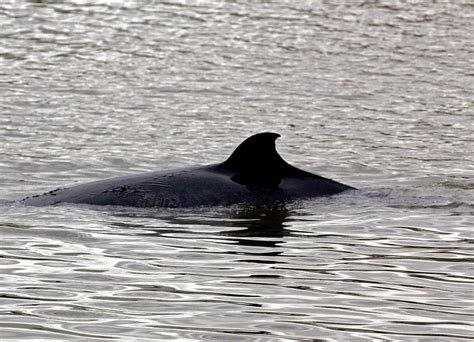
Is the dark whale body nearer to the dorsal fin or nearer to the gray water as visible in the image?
the dorsal fin

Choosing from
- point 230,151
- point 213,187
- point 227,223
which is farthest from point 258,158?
point 230,151

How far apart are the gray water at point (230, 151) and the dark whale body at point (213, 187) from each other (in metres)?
0.17

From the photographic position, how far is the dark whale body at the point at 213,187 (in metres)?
11.5

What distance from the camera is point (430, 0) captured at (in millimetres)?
28500

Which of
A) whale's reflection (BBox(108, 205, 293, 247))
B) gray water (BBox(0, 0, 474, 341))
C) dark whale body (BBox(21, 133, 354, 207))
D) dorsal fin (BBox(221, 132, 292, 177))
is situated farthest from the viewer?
dark whale body (BBox(21, 133, 354, 207))

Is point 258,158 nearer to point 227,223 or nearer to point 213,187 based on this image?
point 213,187

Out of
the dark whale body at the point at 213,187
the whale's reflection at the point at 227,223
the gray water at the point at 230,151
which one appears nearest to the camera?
the gray water at the point at 230,151

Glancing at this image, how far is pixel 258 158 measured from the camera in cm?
1132

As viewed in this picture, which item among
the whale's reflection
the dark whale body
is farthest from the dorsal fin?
the whale's reflection

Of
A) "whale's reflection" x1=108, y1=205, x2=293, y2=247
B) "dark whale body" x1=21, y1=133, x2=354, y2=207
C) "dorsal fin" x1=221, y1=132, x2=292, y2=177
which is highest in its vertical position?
"dorsal fin" x1=221, y1=132, x2=292, y2=177

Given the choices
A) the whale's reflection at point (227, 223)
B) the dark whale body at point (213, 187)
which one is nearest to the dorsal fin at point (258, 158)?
the dark whale body at point (213, 187)

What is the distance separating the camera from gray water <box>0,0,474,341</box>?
7914 mm

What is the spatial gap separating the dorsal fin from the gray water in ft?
1.31

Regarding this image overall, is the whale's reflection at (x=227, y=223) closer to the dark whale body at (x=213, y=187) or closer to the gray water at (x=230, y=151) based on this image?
the gray water at (x=230, y=151)
